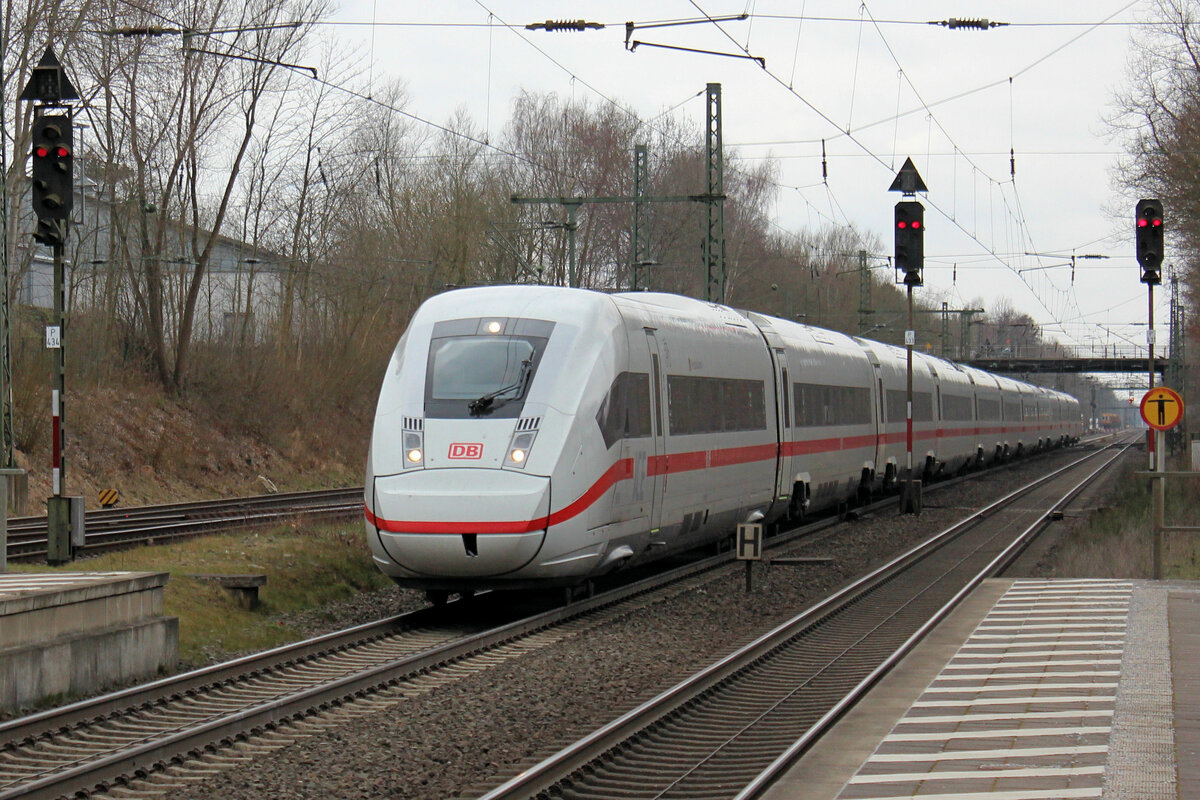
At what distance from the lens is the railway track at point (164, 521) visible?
18.0 meters

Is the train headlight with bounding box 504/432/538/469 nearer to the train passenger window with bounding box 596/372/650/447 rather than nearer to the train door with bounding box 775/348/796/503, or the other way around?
the train passenger window with bounding box 596/372/650/447

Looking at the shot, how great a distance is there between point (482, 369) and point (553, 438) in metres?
1.08

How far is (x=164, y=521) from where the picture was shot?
73.4 ft

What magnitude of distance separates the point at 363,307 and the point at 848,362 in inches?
794

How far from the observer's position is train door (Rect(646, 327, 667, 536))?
15.0m

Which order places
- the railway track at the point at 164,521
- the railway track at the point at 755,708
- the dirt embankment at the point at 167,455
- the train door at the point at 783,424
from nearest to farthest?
1. the railway track at the point at 755,708
2. the railway track at the point at 164,521
3. the train door at the point at 783,424
4. the dirt embankment at the point at 167,455

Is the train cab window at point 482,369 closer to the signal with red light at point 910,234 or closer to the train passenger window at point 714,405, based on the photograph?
the train passenger window at point 714,405

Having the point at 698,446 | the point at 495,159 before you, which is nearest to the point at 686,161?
the point at 495,159

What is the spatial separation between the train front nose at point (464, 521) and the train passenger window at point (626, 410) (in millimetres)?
1258

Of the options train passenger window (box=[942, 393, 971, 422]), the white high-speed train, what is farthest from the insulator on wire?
train passenger window (box=[942, 393, 971, 422])

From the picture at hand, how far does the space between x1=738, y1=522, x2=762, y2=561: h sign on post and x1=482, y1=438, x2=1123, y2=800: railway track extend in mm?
1050

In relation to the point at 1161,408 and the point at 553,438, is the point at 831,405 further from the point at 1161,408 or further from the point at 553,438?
the point at 553,438

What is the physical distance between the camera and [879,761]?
7.86 meters

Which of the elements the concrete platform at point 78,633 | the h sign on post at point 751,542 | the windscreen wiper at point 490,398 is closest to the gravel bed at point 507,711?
the h sign on post at point 751,542
